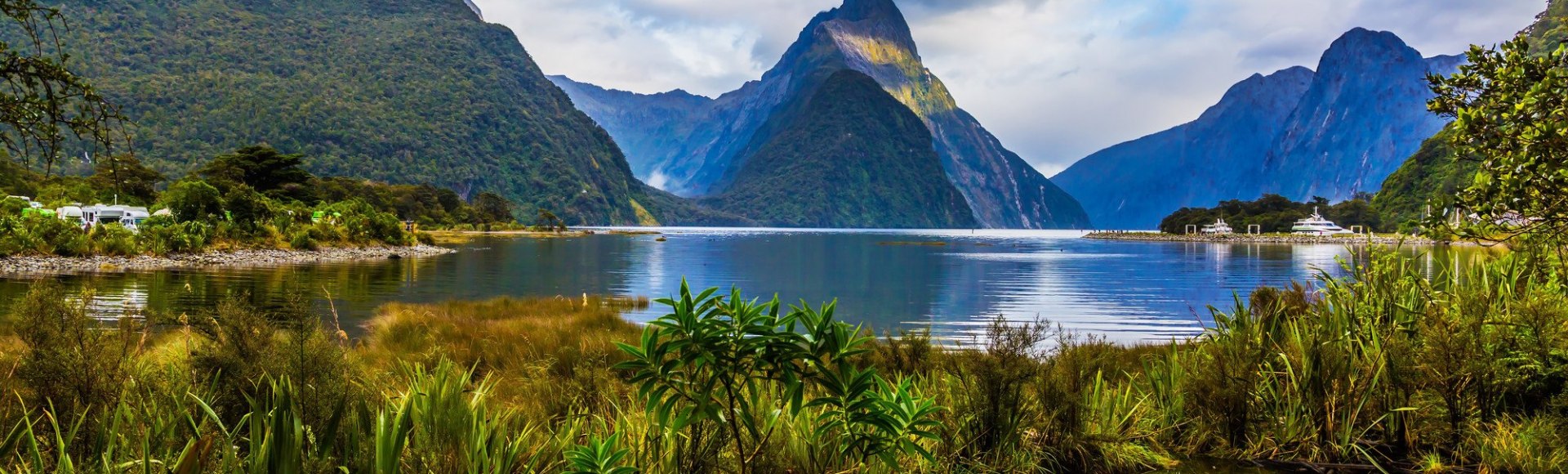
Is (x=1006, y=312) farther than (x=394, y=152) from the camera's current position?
No

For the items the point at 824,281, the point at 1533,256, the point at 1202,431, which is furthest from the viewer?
the point at 824,281

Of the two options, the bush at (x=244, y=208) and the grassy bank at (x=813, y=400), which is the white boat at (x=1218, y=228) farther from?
the grassy bank at (x=813, y=400)

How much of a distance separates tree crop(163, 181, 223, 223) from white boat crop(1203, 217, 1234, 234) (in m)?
141

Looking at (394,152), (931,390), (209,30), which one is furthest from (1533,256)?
(209,30)

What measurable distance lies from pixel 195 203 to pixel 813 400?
55.9 m

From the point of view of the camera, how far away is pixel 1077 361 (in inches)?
230

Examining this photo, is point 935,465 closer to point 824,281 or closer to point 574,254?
point 824,281

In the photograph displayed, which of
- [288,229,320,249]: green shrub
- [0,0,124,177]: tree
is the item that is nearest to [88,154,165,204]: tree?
[288,229,320,249]: green shrub

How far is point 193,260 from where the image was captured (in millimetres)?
38094

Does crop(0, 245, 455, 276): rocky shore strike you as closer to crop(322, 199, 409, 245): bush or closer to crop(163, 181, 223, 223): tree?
crop(322, 199, 409, 245): bush

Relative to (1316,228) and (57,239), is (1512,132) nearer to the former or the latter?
(57,239)

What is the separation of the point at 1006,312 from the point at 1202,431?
18295mm

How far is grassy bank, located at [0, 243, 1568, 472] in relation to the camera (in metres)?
3.19

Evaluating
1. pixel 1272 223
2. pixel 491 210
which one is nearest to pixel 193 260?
pixel 491 210
